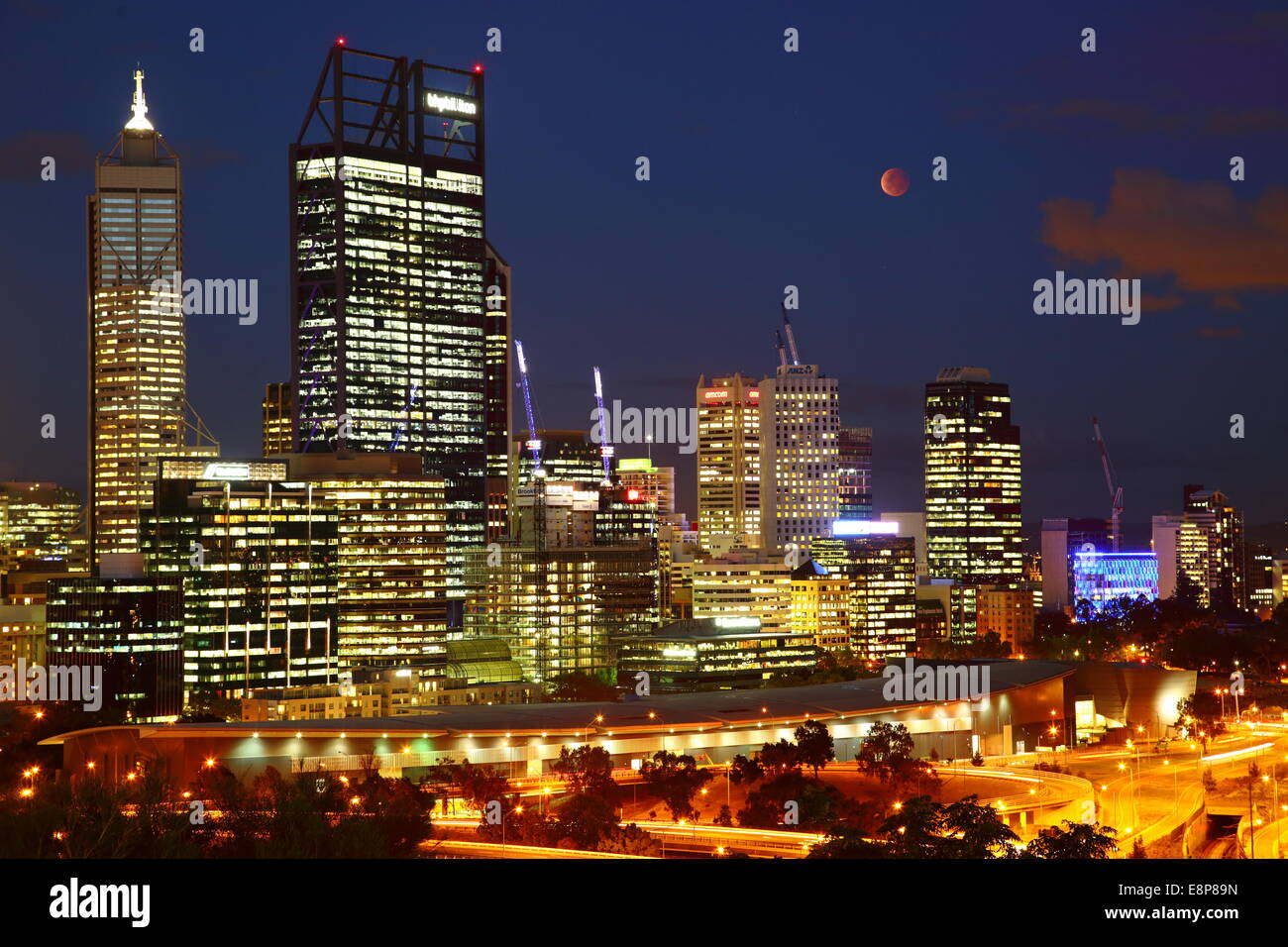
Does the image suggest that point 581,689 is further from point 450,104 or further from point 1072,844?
point 450,104

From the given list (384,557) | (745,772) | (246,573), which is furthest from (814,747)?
(384,557)

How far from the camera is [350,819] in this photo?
36.1 metres

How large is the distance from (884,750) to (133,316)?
445 ft

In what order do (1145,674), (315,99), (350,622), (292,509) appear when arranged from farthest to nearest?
(315,99) < (350,622) < (292,509) < (1145,674)

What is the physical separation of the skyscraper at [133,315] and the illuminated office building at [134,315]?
4.5 inches

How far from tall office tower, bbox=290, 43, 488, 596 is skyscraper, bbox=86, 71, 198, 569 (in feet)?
84.6

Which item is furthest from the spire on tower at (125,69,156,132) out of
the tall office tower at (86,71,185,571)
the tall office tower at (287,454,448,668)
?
the tall office tower at (287,454,448,668)

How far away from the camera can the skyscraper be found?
184 metres

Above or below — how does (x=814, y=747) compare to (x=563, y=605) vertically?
below

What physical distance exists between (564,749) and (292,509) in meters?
48.9

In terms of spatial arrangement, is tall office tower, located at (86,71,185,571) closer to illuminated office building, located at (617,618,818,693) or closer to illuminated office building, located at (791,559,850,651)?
illuminated office building, located at (791,559,850,651)

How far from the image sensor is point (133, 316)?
185m
